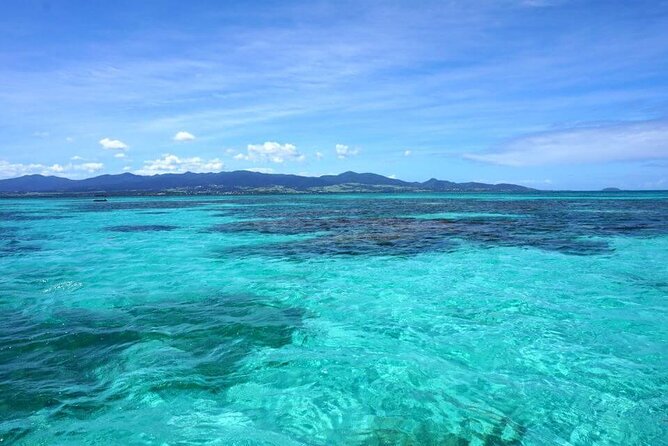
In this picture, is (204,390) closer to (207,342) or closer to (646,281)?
(207,342)

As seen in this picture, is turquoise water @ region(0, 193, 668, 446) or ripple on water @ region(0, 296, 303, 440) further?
ripple on water @ region(0, 296, 303, 440)

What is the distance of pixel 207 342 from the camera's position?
858cm

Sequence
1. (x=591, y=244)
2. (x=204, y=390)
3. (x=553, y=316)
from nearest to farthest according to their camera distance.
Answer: (x=204, y=390) → (x=553, y=316) → (x=591, y=244)

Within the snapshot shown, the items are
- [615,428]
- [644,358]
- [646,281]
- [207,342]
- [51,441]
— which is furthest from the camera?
[646,281]

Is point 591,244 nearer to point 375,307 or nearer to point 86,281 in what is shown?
point 375,307

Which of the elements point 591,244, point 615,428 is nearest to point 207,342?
point 615,428

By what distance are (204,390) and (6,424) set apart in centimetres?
255

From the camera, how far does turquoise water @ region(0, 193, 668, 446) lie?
5801mm

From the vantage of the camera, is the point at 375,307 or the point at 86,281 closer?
the point at 375,307

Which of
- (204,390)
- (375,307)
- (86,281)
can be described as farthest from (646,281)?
(86,281)

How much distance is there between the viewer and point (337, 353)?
8375 mm

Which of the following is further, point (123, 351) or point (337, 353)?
point (337, 353)

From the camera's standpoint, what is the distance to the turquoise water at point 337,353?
19.0 ft

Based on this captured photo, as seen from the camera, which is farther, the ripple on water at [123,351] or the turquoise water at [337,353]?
the ripple on water at [123,351]
